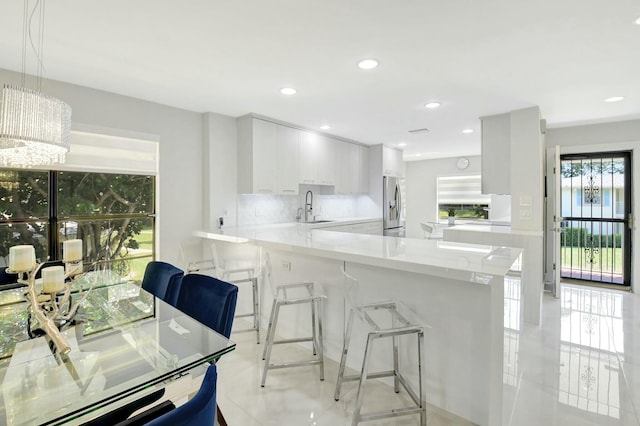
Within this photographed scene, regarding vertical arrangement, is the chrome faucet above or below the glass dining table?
above

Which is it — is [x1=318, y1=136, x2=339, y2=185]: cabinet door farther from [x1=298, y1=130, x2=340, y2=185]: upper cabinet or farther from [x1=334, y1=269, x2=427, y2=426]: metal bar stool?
[x1=334, y1=269, x2=427, y2=426]: metal bar stool

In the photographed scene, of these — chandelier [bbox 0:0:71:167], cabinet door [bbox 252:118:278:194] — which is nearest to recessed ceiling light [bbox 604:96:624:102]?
cabinet door [bbox 252:118:278:194]

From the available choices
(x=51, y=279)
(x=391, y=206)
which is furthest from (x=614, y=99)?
(x=51, y=279)

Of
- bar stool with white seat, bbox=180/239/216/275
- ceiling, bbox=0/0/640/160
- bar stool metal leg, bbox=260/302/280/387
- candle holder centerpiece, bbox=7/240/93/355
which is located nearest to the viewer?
candle holder centerpiece, bbox=7/240/93/355

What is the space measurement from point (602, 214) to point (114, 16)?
6.34m

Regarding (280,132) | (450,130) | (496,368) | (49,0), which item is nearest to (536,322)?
(496,368)

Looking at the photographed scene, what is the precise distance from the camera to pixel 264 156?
411 centimetres

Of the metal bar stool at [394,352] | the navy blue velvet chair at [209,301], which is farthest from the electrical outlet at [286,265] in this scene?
the navy blue velvet chair at [209,301]

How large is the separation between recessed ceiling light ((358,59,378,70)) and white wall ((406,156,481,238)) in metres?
Result: 5.96

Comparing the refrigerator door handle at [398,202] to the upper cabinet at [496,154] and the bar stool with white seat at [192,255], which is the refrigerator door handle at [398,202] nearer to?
the upper cabinet at [496,154]

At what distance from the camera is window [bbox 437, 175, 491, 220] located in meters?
7.44

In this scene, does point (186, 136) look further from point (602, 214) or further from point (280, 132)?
point (602, 214)

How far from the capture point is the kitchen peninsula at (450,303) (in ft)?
5.39

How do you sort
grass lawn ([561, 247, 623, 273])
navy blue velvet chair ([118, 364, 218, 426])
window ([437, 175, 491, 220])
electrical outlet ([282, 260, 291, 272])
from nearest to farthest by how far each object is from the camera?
navy blue velvet chair ([118, 364, 218, 426])
electrical outlet ([282, 260, 291, 272])
grass lawn ([561, 247, 623, 273])
window ([437, 175, 491, 220])
